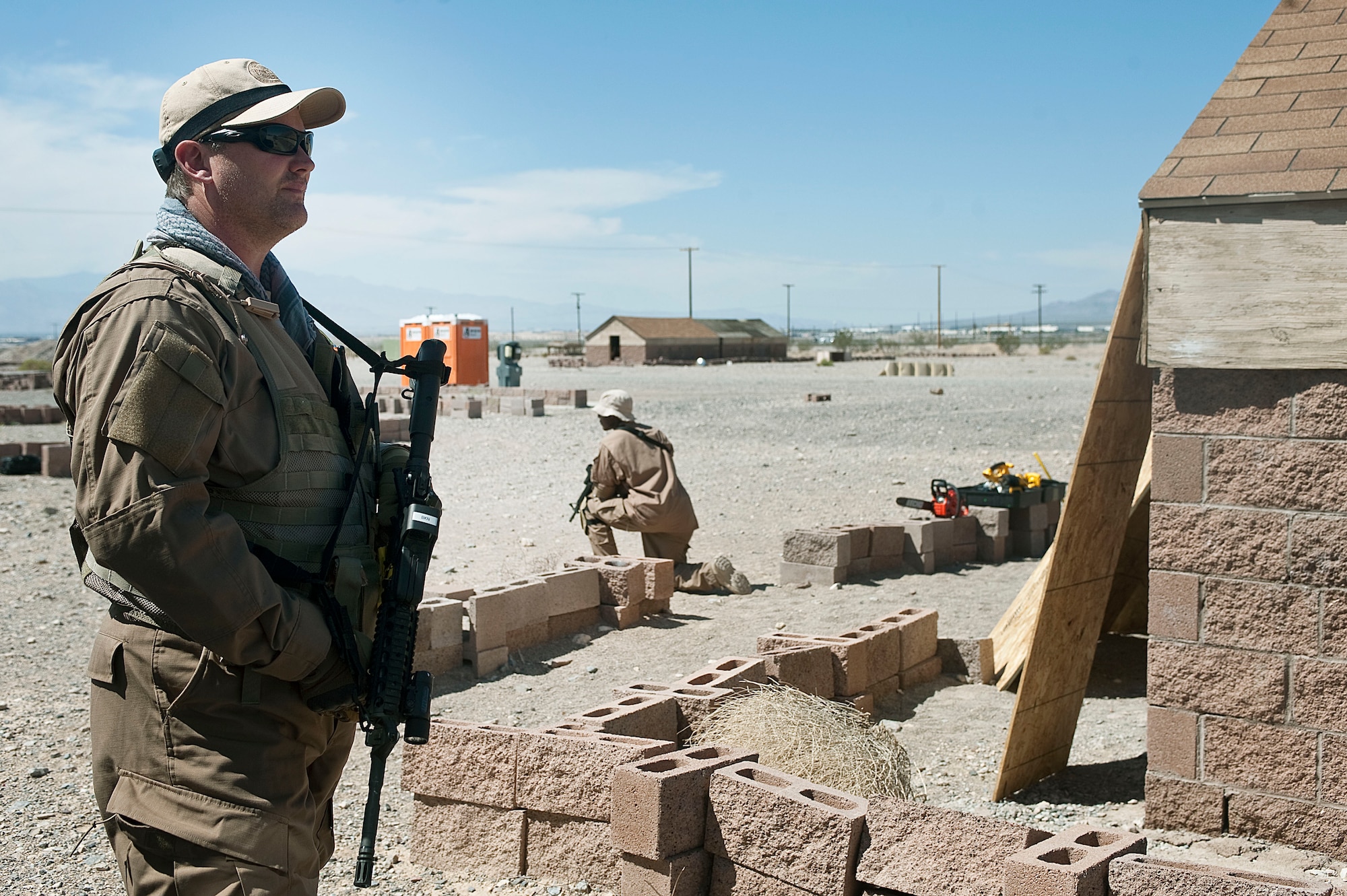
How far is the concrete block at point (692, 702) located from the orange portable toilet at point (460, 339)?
95.4 feet

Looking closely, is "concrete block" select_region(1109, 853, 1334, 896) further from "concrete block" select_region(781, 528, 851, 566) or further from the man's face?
"concrete block" select_region(781, 528, 851, 566)

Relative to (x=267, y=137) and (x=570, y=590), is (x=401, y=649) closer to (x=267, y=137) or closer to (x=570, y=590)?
(x=267, y=137)

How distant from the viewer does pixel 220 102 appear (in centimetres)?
277

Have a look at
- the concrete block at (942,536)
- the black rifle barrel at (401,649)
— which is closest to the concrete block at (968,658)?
the concrete block at (942,536)

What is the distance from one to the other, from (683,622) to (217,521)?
6.91 metres

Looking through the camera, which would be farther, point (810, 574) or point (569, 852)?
Result: point (810, 574)

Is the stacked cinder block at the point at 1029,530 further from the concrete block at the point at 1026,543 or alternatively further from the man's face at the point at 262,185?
the man's face at the point at 262,185

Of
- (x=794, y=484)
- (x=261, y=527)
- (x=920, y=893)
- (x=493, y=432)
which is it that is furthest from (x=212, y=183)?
(x=493, y=432)

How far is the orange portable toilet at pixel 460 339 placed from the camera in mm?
34406

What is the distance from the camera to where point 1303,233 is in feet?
15.8

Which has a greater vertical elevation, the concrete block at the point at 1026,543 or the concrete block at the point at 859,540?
the concrete block at the point at 859,540

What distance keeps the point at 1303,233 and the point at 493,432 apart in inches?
746

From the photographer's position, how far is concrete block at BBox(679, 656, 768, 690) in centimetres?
589

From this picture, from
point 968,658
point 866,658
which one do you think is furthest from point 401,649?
point 968,658
